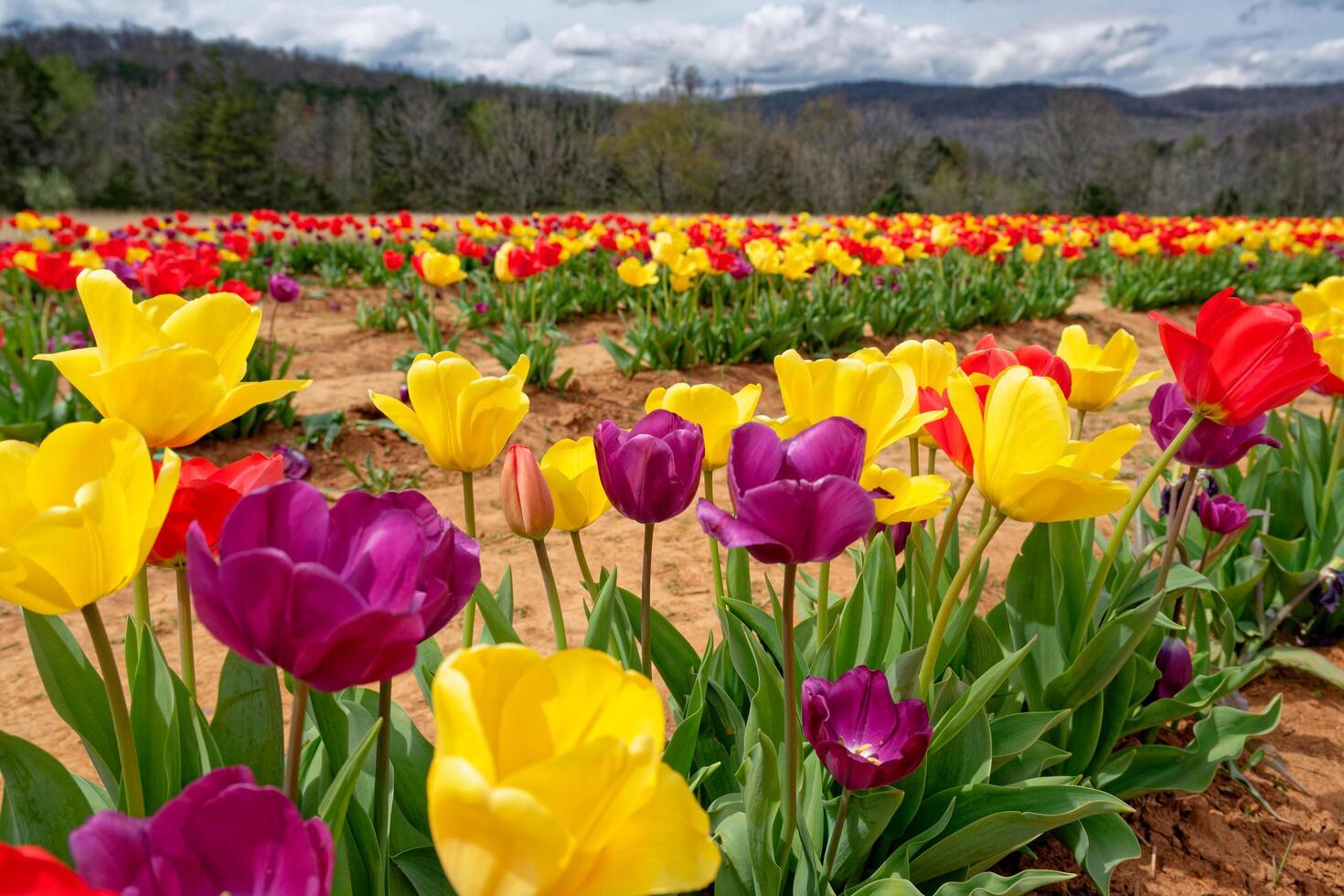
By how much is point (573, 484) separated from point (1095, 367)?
43.4 inches

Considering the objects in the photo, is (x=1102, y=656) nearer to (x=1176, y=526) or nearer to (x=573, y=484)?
(x=1176, y=526)

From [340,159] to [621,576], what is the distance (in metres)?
45.1

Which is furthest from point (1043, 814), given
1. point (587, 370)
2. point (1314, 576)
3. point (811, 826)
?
point (587, 370)

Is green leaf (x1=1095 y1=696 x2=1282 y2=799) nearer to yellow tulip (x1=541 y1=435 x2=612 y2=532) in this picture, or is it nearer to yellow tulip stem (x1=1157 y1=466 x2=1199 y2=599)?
yellow tulip stem (x1=1157 y1=466 x2=1199 y2=599)

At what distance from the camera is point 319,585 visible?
655 millimetres

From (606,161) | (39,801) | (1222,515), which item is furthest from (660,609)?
(606,161)

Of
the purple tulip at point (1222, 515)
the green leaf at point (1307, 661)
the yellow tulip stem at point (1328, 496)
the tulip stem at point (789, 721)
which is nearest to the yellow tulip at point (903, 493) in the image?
the tulip stem at point (789, 721)

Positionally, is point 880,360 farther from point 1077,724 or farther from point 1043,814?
point 1077,724

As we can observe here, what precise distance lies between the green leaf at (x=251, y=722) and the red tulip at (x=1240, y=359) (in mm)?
1347

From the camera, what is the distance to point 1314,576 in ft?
8.36

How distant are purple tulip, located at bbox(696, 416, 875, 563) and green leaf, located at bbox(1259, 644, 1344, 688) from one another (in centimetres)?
215

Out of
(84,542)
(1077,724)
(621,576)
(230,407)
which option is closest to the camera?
(84,542)

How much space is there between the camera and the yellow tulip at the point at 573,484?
1.27 meters

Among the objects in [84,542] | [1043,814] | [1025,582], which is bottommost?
[1043,814]
